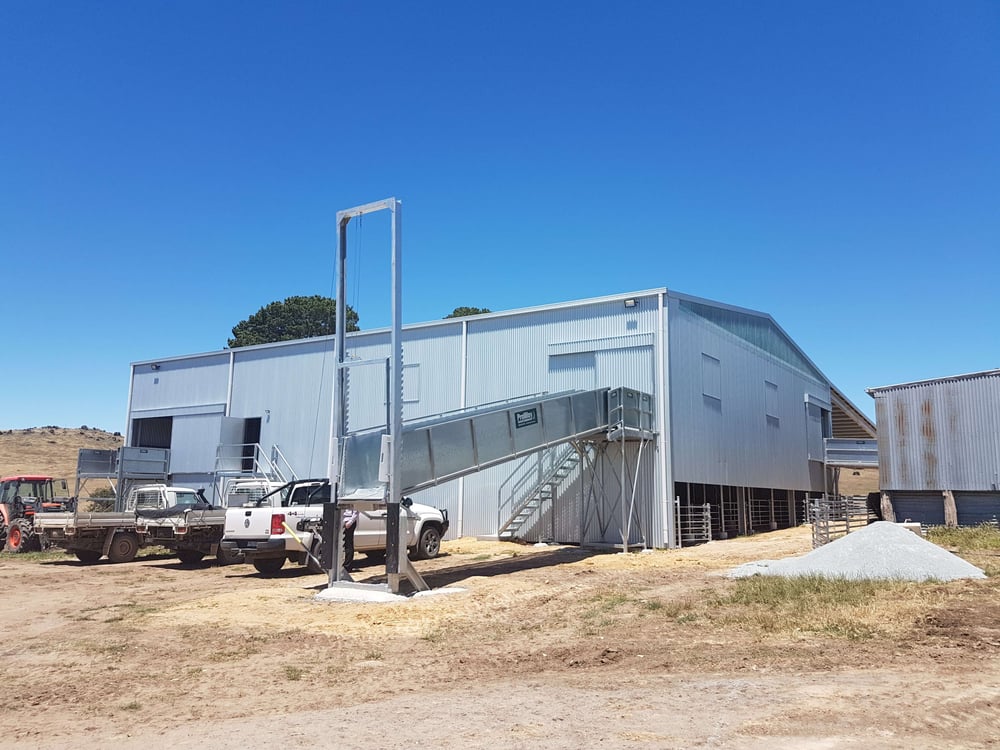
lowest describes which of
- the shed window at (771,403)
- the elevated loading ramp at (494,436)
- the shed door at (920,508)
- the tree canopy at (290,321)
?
the shed door at (920,508)

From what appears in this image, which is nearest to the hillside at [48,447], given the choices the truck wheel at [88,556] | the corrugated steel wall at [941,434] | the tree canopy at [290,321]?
the tree canopy at [290,321]

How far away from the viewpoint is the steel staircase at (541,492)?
25.3m

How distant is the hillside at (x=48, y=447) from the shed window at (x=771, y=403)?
159 feet

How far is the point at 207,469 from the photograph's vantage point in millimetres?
34781

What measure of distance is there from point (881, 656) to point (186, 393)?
33353 mm

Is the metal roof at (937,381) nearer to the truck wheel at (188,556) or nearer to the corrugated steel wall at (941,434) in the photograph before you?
the corrugated steel wall at (941,434)

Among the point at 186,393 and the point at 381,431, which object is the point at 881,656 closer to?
the point at 381,431

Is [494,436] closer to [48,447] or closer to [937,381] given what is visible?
[937,381]

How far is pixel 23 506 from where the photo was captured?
26.3 meters

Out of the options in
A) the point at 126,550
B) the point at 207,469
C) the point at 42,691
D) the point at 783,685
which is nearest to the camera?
the point at 783,685

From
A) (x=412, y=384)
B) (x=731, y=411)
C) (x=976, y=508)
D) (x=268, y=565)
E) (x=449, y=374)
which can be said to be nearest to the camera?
(x=268, y=565)

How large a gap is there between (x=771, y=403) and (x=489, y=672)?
2770 centimetres

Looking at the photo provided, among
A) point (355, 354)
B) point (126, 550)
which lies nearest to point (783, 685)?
point (126, 550)

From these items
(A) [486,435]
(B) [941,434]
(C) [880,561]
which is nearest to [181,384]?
(A) [486,435]
